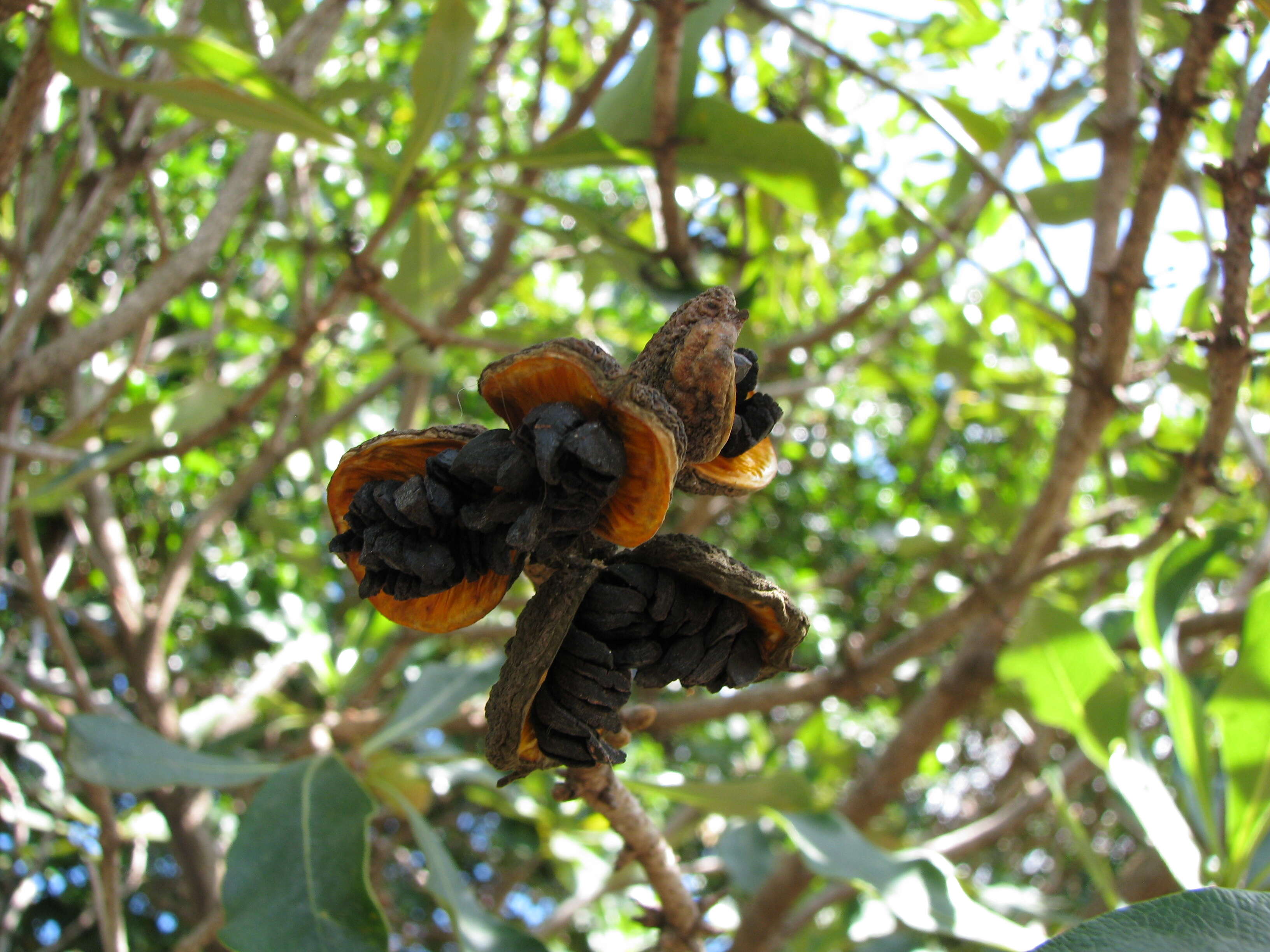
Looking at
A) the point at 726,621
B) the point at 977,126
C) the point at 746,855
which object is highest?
the point at 977,126

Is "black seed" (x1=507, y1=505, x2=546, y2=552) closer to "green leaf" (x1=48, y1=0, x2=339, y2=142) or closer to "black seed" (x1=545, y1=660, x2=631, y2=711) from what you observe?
"black seed" (x1=545, y1=660, x2=631, y2=711)

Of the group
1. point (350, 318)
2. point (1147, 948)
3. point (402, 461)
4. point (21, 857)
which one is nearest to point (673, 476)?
point (402, 461)

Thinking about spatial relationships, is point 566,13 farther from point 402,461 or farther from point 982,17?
point 402,461

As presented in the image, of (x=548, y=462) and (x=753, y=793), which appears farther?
(x=753, y=793)

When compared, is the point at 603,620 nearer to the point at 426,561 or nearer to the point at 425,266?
the point at 426,561

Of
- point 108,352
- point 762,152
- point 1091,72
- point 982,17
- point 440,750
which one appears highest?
point 1091,72

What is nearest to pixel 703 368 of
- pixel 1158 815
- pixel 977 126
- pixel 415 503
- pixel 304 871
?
pixel 415 503
